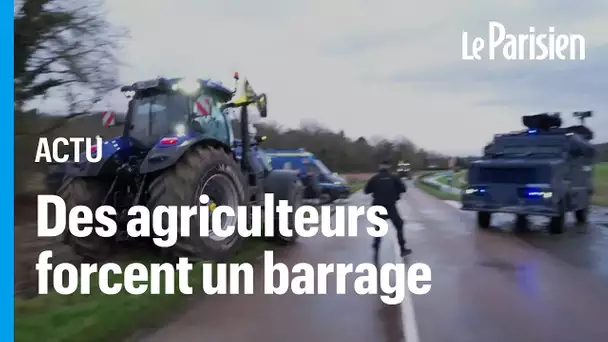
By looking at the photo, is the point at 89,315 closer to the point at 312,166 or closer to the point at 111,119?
the point at 111,119

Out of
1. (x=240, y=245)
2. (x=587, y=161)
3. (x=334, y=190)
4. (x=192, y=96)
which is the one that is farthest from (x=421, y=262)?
(x=587, y=161)

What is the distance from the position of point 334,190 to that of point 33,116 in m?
3.86

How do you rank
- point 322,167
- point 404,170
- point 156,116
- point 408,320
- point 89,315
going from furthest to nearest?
point 322,167
point 404,170
point 156,116
point 408,320
point 89,315

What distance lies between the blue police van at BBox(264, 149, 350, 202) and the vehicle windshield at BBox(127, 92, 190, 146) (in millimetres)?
1534

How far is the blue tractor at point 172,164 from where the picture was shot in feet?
20.3

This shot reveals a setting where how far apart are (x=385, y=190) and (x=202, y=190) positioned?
2.29m

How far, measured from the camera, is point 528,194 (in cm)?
1054

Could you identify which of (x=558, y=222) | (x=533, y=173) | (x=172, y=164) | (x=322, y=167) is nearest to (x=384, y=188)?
(x=322, y=167)

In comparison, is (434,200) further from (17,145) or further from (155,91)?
(17,145)

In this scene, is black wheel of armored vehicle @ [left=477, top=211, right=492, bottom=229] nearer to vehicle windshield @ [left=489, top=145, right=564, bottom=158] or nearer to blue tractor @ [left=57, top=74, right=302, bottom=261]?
vehicle windshield @ [left=489, top=145, right=564, bottom=158]

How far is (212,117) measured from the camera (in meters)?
7.38

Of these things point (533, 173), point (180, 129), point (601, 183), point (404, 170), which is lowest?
point (601, 183)

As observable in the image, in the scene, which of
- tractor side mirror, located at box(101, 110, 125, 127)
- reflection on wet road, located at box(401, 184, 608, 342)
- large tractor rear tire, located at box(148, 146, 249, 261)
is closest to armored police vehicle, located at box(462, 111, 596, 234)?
reflection on wet road, located at box(401, 184, 608, 342)

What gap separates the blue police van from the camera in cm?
743
